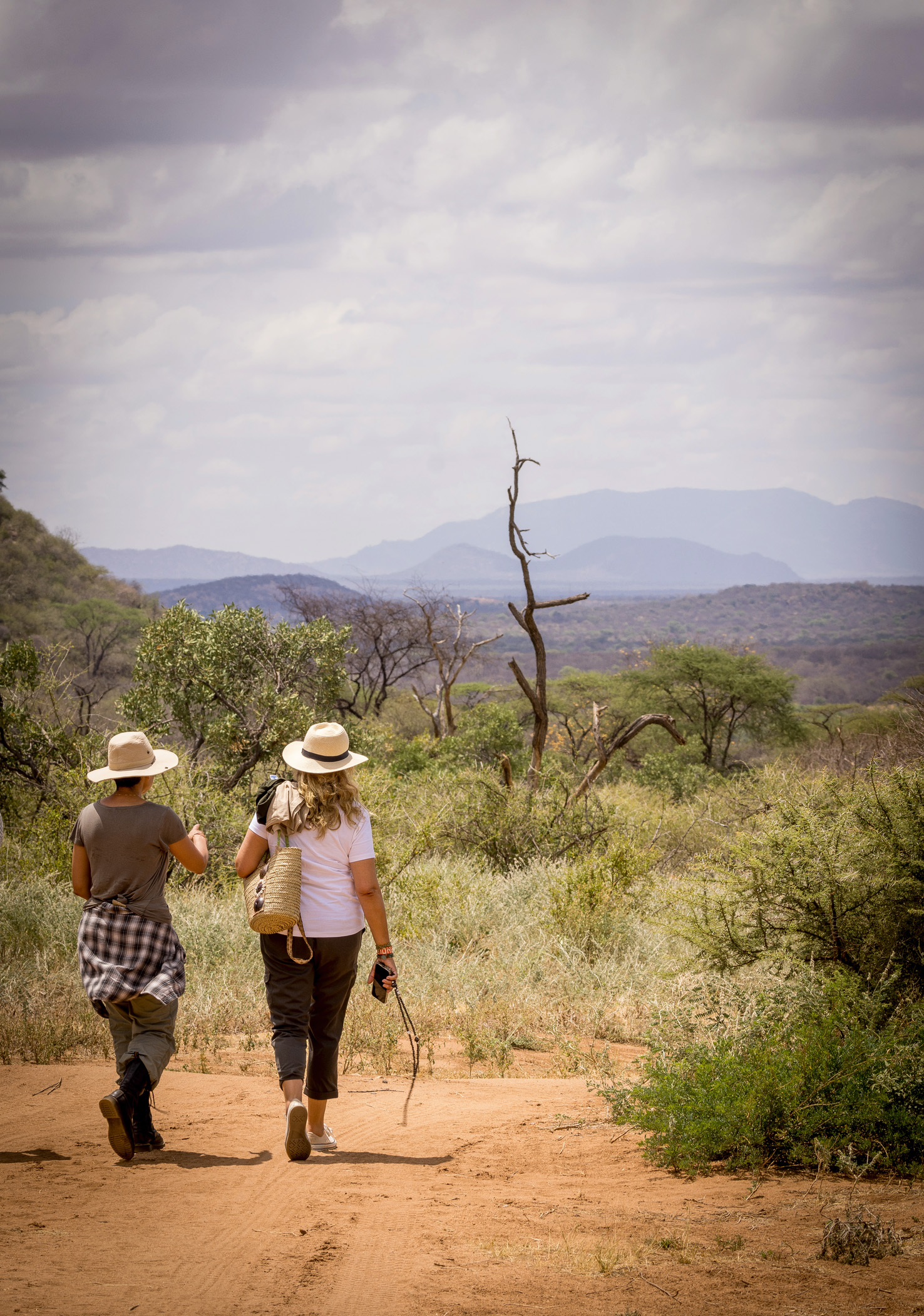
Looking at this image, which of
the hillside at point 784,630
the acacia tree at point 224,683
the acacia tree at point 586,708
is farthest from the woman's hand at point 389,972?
the hillside at point 784,630

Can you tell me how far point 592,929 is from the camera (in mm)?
8086

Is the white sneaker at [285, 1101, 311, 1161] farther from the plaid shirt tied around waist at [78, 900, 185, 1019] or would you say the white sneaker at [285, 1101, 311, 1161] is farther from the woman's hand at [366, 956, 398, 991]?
the plaid shirt tied around waist at [78, 900, 185, 1019]

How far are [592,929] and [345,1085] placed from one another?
3.45 metres

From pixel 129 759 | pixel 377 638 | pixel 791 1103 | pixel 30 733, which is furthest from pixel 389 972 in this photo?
pixel 377 638

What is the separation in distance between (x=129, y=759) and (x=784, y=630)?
405 ft

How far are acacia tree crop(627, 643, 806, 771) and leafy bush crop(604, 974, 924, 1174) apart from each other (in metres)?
25.4

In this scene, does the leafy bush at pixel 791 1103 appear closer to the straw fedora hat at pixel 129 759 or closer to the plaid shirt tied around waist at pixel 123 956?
the plaid shirt tied around waist at pixel 123 956

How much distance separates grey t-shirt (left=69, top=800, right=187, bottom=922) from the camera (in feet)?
13.1

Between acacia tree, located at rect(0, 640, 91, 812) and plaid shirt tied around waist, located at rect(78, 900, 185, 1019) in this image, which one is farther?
acacia tree, located at rect(0, 640, 91, 812)

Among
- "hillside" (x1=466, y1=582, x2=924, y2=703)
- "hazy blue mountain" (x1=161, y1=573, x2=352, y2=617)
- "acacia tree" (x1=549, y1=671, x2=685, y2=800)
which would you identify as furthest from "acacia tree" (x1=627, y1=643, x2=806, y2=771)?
"hazy blue mountain" (x1=161, y1=573, x2=352, y2=617)

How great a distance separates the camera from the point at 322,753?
13.1 feet

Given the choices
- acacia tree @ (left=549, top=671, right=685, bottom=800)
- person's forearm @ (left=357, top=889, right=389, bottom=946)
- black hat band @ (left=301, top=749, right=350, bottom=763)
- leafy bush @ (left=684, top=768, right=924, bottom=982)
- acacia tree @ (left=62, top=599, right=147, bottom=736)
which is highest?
acacia tree @ (left=62, top=599, right=147, bottom=736)

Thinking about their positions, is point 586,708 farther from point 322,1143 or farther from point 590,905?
point 322,1143

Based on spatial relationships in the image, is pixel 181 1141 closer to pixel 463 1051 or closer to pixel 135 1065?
Answer: pixel 135 1065
